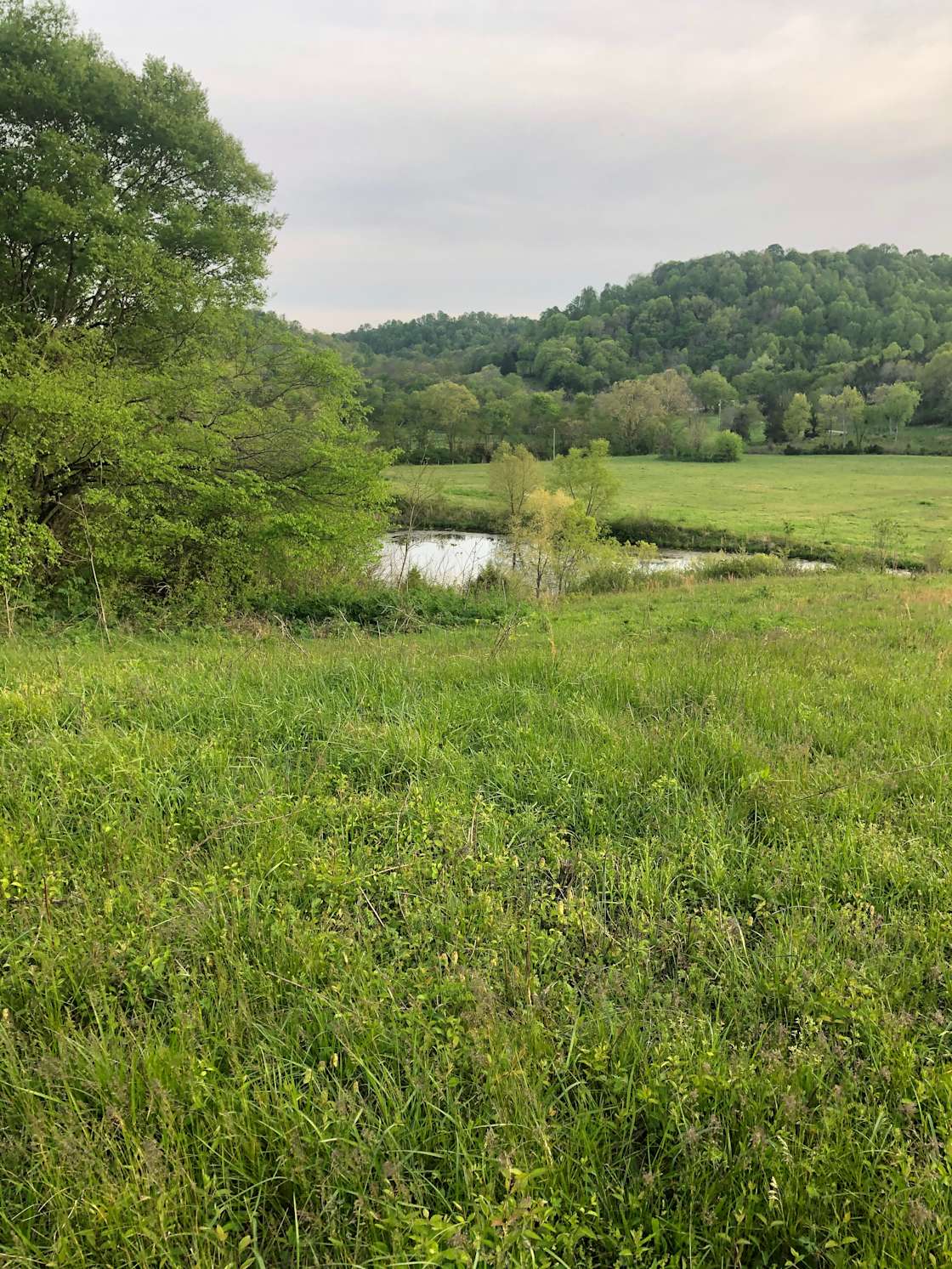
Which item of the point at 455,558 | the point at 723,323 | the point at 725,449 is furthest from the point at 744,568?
the point at 723,323

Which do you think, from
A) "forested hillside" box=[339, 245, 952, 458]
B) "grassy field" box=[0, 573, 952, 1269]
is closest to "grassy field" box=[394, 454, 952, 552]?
"forested hillside" box=[339, 245, 952, 458]

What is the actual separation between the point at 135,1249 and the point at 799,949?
2.44 m

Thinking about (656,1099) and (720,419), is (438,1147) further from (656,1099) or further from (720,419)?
(720,419)

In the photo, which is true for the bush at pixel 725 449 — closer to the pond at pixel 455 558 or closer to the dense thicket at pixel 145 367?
the pond at pixel 455 558

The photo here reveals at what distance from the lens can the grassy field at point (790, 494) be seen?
44188 millimetres

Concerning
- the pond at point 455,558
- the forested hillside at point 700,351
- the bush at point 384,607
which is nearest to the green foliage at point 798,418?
the forested hillside at point 700,351

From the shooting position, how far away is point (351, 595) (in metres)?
18.6

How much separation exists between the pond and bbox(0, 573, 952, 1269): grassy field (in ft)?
59.6

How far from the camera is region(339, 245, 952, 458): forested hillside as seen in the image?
3686 inches

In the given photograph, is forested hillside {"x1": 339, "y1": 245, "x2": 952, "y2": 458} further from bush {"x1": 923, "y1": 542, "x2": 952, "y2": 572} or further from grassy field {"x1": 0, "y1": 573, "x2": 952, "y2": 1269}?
grassy field {"x1": 0, "y1": 573, "x2": 952, "y2": 1269}

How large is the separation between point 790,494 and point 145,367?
59807 millimetres

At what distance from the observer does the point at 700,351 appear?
13725 centimetres

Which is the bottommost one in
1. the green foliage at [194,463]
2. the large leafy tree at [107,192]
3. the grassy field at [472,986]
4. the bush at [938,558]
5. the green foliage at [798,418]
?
the grassy field at [472,986]

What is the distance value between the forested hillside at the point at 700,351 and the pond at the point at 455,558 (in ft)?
99.5
